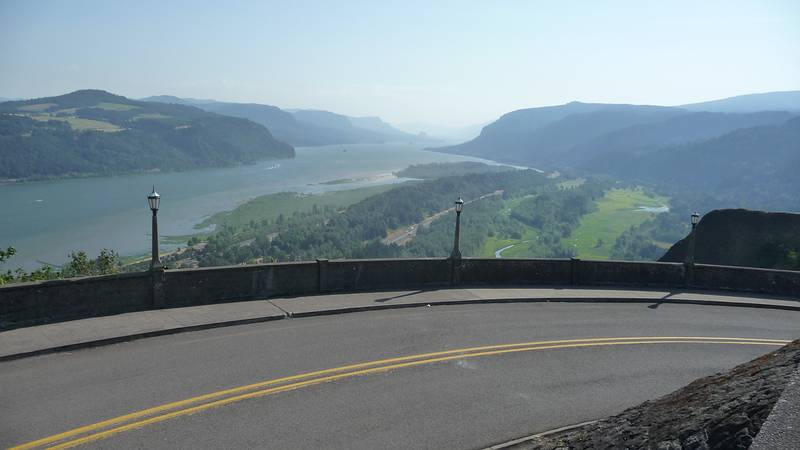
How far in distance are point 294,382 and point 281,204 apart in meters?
124

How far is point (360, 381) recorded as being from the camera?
961 cm

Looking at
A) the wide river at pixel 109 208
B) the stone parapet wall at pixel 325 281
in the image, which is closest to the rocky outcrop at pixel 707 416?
the stone parapet wall at pixel 325 281

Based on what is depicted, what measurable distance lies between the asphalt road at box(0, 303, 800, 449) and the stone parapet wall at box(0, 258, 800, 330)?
1.97 meters

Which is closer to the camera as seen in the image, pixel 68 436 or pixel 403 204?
pixel 68 436

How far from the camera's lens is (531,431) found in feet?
27.1

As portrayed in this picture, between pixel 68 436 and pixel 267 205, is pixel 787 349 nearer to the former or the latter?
pixel 68 436

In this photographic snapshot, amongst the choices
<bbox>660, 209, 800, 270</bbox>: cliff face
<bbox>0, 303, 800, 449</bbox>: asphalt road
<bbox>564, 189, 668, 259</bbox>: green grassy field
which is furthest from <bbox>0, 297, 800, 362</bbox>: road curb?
<bbox>564, 189, 668, 259</bbox>: green grassy field

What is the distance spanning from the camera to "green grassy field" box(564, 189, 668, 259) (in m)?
116

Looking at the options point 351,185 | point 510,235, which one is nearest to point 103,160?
point 351,185

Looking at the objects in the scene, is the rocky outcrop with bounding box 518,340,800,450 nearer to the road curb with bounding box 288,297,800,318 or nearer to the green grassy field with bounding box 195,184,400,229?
the road curb with bounding box 288,297,800,318

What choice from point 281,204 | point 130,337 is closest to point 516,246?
point 281,204

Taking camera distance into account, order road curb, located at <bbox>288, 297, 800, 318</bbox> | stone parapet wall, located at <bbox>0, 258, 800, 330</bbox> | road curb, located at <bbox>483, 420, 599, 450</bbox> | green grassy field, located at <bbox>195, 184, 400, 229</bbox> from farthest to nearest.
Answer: green grassy field, located at <bbox>195, 184, 400, 229</bbox> < road curb, located at <bbox>288, 297, 800, 318</bbox> < stone parapet wall, located at <bbox>0, 258, 800, 330</bbox> < road curb, located at <bbox>483, 420, 599, 450</bbox>

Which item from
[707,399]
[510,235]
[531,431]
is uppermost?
[707,399]

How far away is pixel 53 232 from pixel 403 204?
6955 cm
